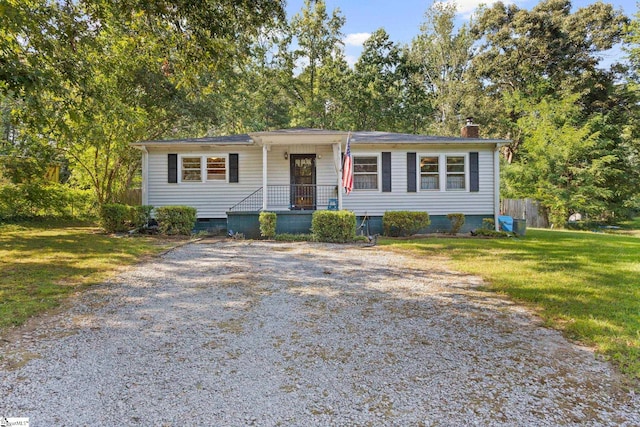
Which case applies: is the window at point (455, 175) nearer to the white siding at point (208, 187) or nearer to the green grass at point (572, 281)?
the green grass at point (572, 281)

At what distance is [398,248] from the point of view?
8.54 metres

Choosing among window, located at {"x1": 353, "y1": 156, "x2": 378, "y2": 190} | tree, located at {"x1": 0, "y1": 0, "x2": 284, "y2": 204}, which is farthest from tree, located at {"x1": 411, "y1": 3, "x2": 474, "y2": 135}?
tree, located at {"x1": 0, "y1": 0, "x2": 284, "y2": 204}

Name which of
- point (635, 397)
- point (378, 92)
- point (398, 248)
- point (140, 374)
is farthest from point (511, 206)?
point (140, 374)

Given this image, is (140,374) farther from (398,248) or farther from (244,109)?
(244,109)

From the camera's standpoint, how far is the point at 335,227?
31.4ft

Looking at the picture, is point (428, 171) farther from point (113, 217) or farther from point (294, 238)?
point (113, 217)

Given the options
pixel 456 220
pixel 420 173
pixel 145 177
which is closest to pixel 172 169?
pixel 145 177

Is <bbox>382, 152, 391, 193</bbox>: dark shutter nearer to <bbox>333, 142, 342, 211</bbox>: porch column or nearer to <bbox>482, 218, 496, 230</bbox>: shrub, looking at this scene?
<bbox>333, 142, 342, 211</bbox>: porch column

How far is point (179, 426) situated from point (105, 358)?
3.97ft

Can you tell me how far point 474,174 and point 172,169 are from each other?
10.2 meters

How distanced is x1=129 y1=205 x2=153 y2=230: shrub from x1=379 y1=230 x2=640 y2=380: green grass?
7.58 metres

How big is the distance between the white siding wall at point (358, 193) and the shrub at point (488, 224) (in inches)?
13.9

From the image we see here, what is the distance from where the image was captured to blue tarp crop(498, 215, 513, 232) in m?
11.9

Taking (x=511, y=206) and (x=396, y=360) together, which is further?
(x=511, y=206)
